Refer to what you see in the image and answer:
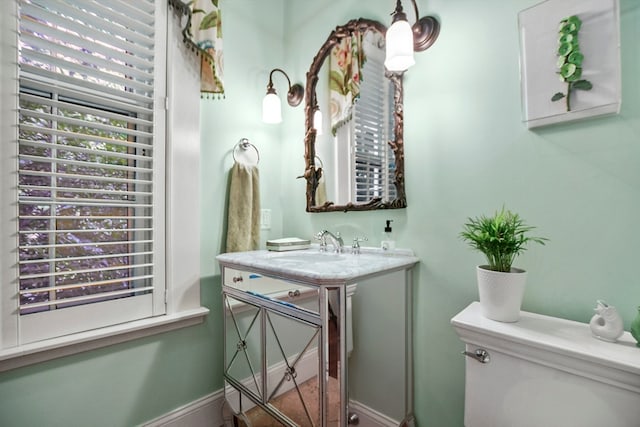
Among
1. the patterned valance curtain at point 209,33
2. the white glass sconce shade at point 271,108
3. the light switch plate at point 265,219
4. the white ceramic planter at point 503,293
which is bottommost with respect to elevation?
the white ceramic planter at point 503,293

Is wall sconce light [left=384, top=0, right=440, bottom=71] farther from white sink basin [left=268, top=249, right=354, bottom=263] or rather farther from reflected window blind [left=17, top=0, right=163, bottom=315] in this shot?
reflected window blind [left=17, top=0, right=163, bottom=315]

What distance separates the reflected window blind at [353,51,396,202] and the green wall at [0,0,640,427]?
9 centimetres

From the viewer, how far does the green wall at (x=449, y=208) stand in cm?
87

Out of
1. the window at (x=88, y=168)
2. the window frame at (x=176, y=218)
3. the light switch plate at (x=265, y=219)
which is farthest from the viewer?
the light switch plate at (x=265, y=219)

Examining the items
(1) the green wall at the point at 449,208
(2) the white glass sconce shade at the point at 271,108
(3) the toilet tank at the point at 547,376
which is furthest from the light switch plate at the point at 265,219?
(3) the toilet tank at the point at 547,376

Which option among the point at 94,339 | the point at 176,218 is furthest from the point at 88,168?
the point at 94,339

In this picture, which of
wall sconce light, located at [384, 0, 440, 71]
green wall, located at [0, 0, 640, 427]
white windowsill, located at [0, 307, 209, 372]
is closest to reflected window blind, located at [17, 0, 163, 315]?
white windowsill, located at [0, 307, 209, 372]

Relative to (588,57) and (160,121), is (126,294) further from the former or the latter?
(588,57)

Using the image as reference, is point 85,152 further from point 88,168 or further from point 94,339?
point 94,339

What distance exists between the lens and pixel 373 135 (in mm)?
1425

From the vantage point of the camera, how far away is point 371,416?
119 centimetres

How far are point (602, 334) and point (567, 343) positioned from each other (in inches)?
4.5

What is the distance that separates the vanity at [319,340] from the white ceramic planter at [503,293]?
1.13ft

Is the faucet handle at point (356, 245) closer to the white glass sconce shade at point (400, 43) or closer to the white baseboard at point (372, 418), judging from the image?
the white baseboard at point (372, 418)
